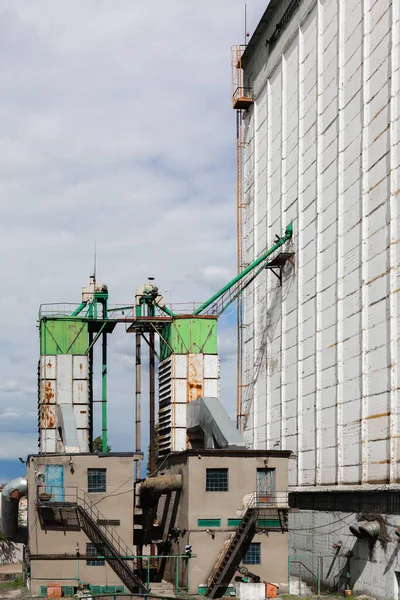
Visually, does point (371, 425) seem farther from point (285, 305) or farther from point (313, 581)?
point (285, 305)

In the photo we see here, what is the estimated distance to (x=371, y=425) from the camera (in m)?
43.6

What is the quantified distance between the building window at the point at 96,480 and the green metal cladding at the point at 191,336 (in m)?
18.7

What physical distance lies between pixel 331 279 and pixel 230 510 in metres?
14.6

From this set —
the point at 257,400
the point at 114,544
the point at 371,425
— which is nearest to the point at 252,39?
the point at 257,400

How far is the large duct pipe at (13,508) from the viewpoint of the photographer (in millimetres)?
52906

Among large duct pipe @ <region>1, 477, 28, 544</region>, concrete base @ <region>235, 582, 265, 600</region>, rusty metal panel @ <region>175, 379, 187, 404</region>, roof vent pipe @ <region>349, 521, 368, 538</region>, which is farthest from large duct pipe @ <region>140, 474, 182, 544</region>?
rusty metal panel @ <region>175, 379, 187, 404</region>

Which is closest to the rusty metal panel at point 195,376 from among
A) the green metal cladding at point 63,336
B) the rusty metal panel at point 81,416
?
the rusty metal panel at point 81,416

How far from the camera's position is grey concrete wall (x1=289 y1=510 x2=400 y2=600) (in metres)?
40.1

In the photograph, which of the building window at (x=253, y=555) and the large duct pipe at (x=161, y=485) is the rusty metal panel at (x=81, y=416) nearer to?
the large duct pipe at (x=161, y=485)

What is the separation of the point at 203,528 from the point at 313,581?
9.36m

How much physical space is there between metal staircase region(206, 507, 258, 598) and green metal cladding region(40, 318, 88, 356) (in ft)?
80.5

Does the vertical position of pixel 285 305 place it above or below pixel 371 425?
above

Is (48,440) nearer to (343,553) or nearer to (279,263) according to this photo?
(279,263)

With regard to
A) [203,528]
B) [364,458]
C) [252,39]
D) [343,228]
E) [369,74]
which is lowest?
[203,528]
